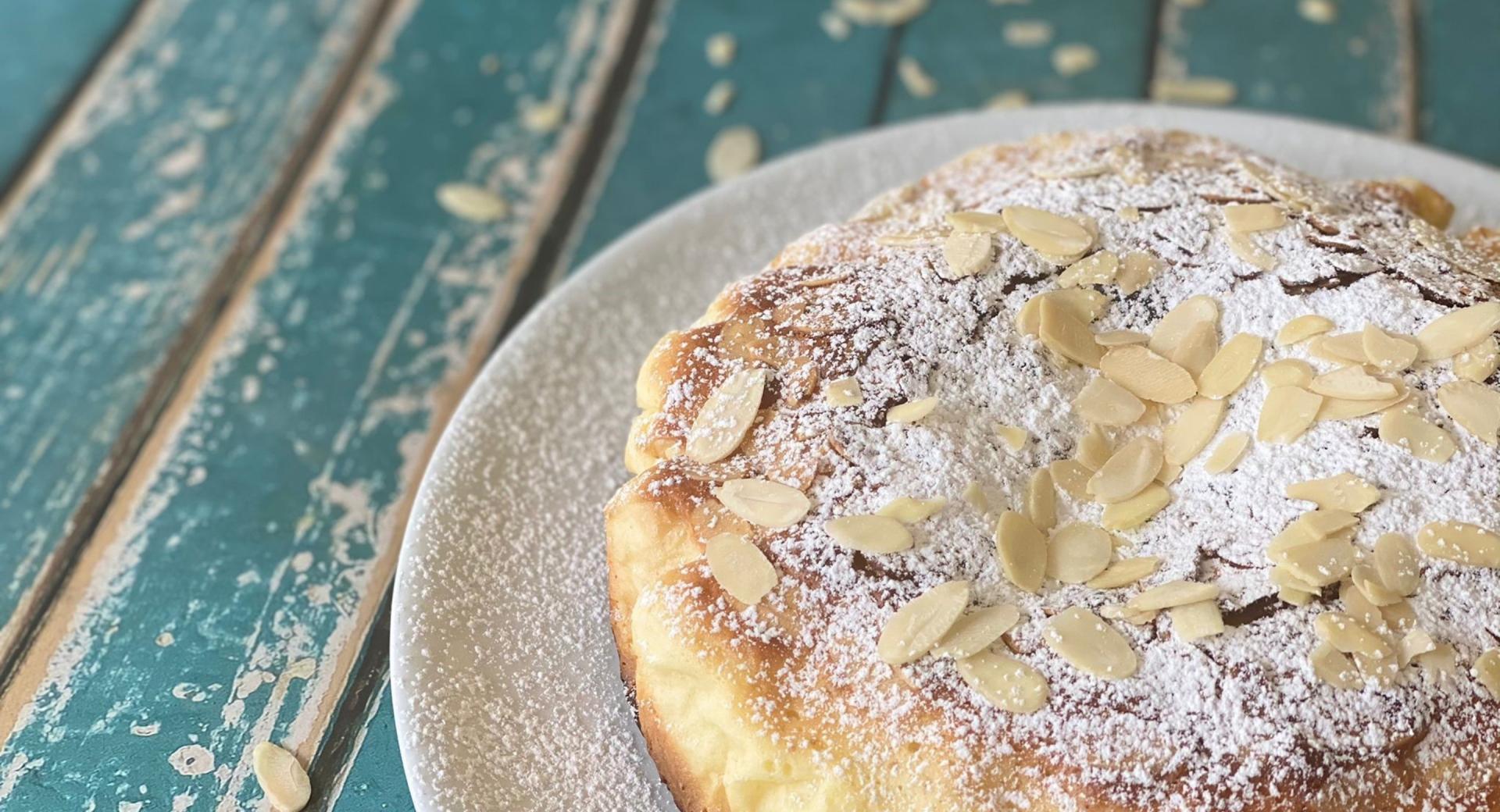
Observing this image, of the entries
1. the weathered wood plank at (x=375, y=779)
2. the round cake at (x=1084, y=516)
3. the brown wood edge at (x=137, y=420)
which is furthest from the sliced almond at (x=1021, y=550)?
the brown wood edge at (x=137, y=420)

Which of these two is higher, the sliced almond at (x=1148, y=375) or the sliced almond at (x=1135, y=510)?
the sliced almond at (x=1148, y=375)

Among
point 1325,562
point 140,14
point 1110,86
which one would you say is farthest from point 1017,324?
point 140,14

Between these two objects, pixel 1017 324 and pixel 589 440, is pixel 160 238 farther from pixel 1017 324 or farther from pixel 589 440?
pixel 1017 324

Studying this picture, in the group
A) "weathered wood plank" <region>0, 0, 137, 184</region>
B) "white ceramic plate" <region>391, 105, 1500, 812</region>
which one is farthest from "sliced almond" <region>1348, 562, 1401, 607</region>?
"weathered wood plank" <region>0, 0, 137, 184</region>

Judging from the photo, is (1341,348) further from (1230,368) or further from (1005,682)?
(1005,682)

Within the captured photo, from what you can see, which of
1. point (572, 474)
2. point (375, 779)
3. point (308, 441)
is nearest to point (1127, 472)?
point (572, 474)

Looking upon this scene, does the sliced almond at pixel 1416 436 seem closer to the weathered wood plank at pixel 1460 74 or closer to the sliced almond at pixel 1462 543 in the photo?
the sliced almond at pixel 1462 543

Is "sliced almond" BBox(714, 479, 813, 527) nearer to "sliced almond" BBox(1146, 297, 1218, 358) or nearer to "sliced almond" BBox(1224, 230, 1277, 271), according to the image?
"sliced almond" BBox(1146, 297, 1218, 358)
